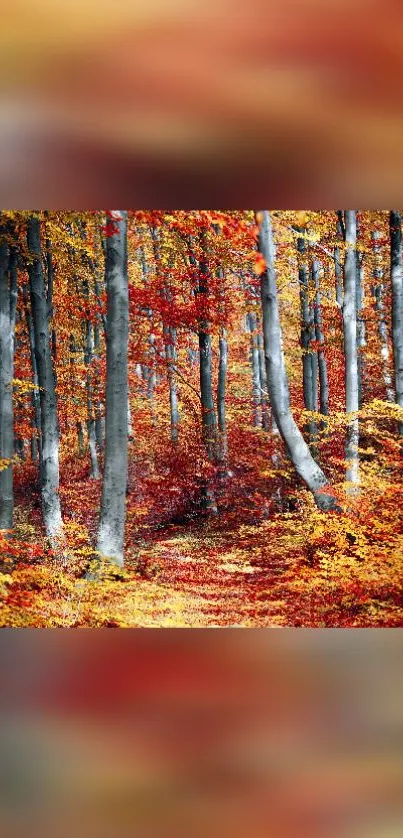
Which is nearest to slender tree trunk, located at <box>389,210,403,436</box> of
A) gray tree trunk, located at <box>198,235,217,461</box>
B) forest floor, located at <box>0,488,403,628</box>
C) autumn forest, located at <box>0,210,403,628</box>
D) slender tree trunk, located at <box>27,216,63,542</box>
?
autumn forest, located at <box>0,210,403,628</box>

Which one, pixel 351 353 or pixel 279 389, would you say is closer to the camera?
pixel 279 389

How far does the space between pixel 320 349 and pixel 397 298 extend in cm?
66

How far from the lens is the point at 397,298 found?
500cm

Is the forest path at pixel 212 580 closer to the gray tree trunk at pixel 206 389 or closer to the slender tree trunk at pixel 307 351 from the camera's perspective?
the gray tree trunk at pixel 206 389

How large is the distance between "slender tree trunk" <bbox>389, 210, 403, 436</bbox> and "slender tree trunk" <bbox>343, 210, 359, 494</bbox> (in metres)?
0.27

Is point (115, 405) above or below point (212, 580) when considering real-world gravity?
above

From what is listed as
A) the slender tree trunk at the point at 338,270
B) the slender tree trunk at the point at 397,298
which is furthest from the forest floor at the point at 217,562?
the slender tree trunk at the point at 338,270

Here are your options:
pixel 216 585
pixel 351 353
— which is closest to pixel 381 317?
pixel 351 353

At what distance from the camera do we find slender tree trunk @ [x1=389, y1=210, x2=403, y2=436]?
487cm

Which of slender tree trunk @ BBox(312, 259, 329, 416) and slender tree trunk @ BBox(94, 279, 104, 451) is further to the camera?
slender tree trunk @ BBox(312, 259, 329, 416)

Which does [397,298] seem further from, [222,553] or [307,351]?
[222,553]

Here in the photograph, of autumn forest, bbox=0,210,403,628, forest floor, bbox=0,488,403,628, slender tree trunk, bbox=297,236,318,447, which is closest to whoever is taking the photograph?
forest floor, bbox=0,488,403,628

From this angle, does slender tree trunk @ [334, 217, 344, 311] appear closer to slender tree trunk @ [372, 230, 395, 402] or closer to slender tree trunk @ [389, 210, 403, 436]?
slender tree trunk @ [372, 230, 395, 402]

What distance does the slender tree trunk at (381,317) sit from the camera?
489cm
